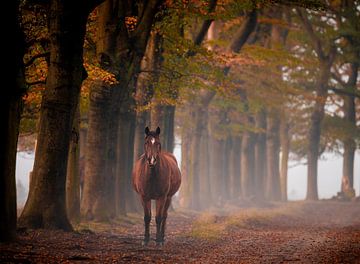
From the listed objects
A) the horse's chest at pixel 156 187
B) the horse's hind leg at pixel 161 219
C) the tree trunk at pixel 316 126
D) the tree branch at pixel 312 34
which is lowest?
the horse's hind leg at pixel 161 219

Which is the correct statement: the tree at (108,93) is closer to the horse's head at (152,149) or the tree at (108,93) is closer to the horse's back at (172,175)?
the horse's back at (172,175)

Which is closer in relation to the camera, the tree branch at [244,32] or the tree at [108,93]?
the tree at [108,93]

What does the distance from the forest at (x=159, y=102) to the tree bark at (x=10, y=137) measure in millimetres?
32

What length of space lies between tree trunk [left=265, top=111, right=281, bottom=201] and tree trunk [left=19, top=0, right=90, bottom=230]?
33.7 m

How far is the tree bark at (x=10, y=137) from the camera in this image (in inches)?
482

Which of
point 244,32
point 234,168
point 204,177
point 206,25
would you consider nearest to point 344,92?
point 234,168

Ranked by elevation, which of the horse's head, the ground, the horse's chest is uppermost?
the horse's head

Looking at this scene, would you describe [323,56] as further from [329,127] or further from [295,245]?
[295,245]

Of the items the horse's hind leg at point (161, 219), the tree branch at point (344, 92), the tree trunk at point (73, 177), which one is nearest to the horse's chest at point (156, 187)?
the horse's hind leg at point (161, 219)

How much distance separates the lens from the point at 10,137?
12.4m

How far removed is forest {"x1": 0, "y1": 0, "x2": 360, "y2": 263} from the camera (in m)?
15.0

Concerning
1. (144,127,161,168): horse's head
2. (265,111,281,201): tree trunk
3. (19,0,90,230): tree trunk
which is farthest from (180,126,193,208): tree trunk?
(19,0,90,230): tree trunk

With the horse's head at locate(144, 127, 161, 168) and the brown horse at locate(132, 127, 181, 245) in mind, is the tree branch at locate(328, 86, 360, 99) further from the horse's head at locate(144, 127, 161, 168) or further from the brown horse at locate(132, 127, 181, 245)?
the horse's head at locate(144, 127, 161, 168)

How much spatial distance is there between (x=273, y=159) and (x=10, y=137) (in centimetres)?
3694
